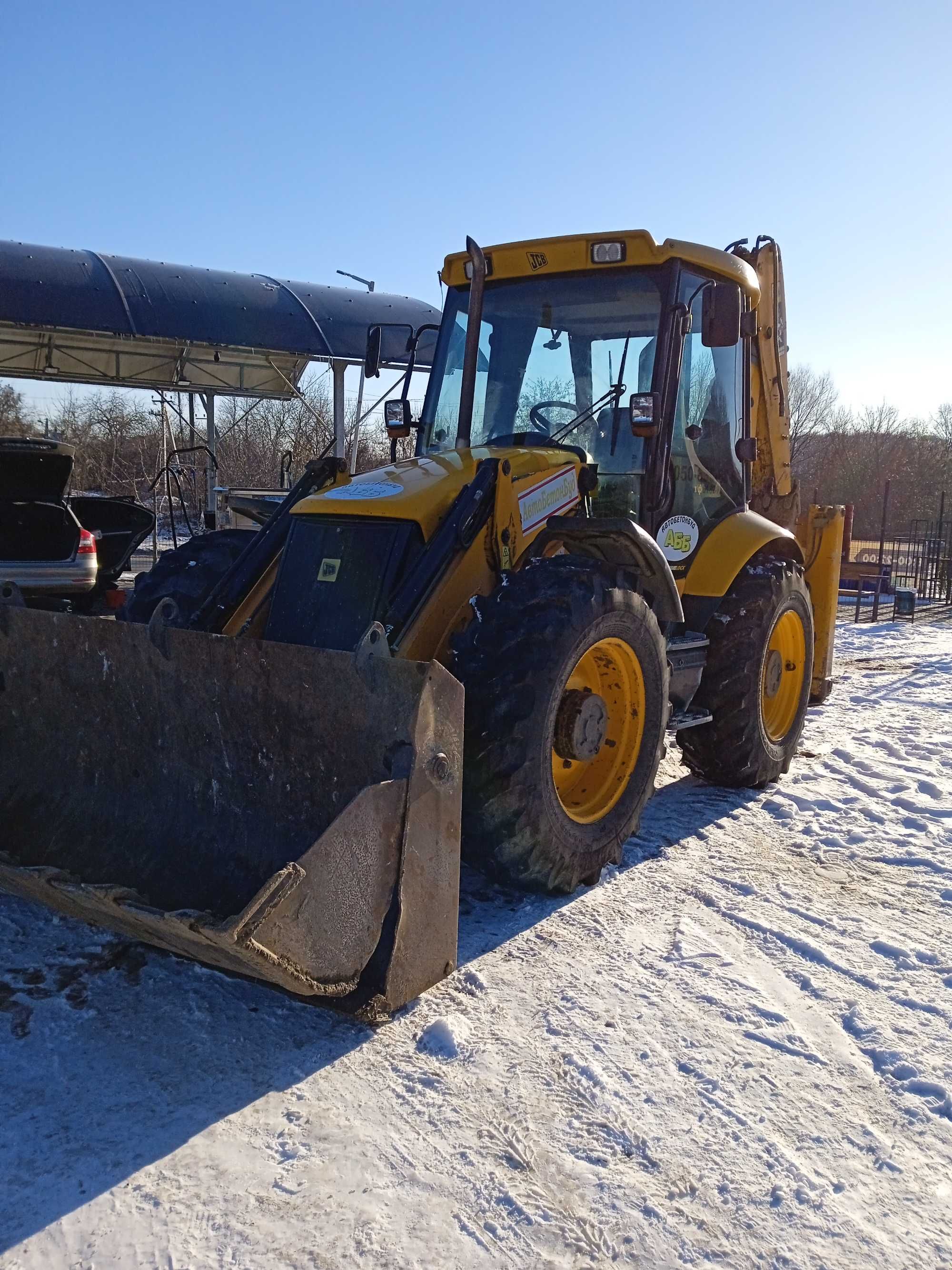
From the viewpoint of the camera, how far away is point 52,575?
817 centimetres

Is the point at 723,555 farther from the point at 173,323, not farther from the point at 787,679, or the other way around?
the point at 173,323

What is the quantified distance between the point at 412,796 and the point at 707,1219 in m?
1.26

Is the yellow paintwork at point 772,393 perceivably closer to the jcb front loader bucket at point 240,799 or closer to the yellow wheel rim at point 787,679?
the yellow wheel rim at point 787,679

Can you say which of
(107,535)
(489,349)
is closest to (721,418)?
(489,349)

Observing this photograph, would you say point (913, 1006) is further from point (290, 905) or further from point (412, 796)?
point (290, 905)

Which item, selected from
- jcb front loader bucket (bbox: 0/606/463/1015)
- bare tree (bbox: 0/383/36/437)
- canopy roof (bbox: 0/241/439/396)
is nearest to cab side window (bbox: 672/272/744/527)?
jcb front loader bucket (bbox: 0/606/463/1015)

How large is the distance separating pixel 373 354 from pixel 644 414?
5.31ft

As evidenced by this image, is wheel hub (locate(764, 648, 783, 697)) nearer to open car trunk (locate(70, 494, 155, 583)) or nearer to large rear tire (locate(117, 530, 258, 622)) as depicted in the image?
large rear tire (locate(117, 530, 258, 622))

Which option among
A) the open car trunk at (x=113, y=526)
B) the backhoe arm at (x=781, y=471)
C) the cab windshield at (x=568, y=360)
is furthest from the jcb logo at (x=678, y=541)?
the open car trunk at (x=113, y=526)

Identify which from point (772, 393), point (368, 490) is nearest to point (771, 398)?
point (772, 393)

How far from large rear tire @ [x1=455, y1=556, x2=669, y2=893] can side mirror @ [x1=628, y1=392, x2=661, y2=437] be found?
32.8 inches

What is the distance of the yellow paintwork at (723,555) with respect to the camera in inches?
208

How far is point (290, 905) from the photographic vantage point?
2.53 metres

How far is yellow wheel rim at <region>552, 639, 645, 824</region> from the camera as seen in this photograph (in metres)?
4.27
